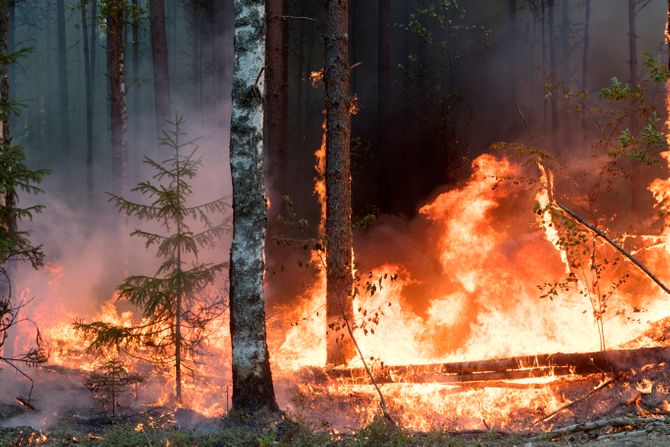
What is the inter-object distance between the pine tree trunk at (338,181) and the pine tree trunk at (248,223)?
2.75m

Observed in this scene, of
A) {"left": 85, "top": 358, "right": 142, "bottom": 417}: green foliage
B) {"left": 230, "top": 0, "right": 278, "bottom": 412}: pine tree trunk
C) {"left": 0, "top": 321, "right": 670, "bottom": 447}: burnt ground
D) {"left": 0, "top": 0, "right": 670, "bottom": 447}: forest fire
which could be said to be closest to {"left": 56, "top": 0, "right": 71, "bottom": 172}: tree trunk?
{"left": 0, "top": 0, "right": 670, "bottom": 447}: forest fire

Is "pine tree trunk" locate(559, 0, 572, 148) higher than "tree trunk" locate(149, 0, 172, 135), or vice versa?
"pine tree trunk" locate(559, 0, 572, 148)

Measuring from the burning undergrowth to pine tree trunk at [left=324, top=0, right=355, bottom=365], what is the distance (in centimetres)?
58

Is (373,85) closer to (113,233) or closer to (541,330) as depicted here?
(113,233)

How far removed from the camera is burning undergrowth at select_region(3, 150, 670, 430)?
8820 millimetres

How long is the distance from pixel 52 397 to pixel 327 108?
6.62 metres

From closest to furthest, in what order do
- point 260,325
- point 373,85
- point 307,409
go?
point 260,325 → point 307,409 → point 373,85

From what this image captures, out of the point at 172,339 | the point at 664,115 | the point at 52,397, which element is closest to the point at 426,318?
the point at 172,339

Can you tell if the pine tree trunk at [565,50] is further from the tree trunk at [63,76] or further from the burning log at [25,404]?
the tree trunk at [63,76]

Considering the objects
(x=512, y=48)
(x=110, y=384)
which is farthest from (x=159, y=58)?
(x=512, y=48)

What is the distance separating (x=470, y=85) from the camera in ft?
93.1

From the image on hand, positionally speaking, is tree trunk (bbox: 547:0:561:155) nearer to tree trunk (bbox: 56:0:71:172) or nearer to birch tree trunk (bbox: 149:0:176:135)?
birch tree trunk (bbox: 149:0:176:135)

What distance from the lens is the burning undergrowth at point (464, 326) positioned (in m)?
8.82

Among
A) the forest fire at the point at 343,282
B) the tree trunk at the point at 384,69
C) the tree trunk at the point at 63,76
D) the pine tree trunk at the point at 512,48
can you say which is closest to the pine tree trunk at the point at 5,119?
the forest fire at the point at 343,282
